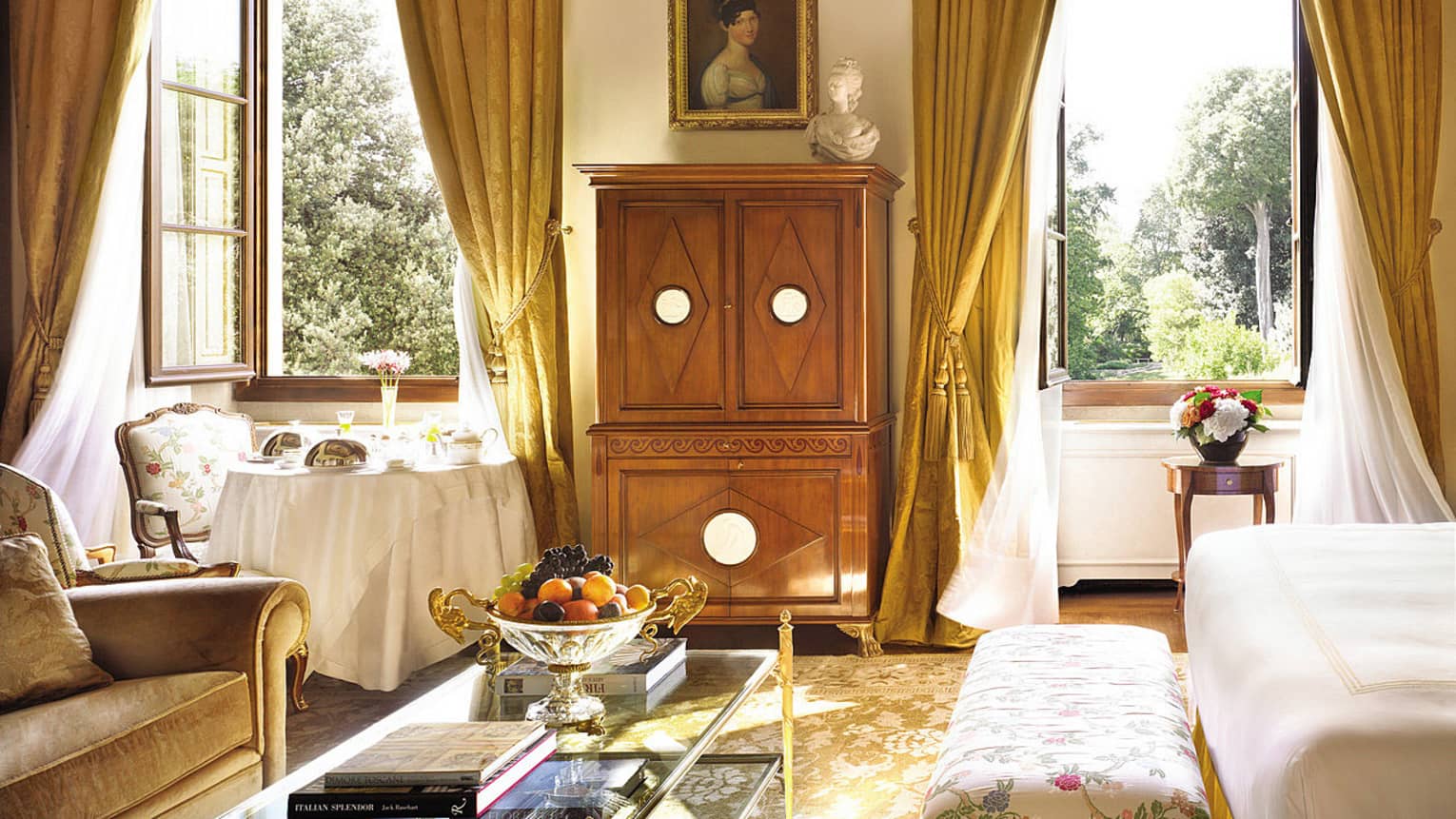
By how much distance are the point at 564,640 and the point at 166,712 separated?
93cm

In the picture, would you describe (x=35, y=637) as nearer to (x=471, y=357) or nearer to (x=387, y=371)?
(x=387, y=371)

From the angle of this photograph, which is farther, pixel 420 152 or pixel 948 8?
pixel 420 152

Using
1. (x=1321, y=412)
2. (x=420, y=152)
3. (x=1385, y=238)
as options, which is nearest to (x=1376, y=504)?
(x=1321, y=412)

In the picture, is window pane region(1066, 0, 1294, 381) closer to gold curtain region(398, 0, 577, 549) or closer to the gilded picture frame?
the gilded picture frame

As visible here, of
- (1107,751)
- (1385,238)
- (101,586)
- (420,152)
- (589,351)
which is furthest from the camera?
(420,152)

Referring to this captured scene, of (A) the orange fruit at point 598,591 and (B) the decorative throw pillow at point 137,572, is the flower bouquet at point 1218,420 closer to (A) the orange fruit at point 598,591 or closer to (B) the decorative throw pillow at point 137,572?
(A) the orange fruit at point 598,591

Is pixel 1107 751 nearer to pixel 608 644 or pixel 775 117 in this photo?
pixel 608 644

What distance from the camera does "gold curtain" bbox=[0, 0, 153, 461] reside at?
5.00 m

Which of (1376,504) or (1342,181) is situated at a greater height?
(1342,181)

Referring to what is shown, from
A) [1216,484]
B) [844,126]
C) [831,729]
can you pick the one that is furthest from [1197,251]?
[831,729]

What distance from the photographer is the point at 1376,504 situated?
198 inches

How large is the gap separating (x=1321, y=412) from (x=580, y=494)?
9.63ft

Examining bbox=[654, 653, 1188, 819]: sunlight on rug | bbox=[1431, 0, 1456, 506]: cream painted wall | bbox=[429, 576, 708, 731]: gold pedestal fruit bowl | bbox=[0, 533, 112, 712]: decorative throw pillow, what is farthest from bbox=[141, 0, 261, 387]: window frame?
bbox=[1431, 0, 1456, 506]: cream painted wall

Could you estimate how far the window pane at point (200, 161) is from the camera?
17.2ft
